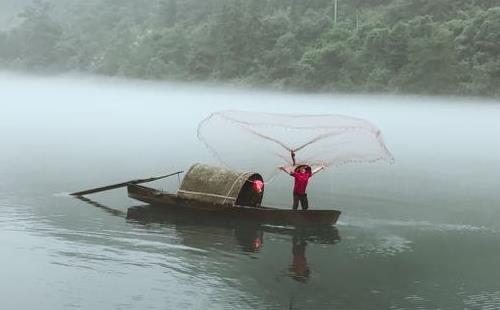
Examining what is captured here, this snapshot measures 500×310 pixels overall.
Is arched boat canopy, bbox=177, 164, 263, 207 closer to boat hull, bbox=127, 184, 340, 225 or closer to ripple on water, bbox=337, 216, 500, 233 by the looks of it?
boat hull, bbox=127, 184, 340, 225

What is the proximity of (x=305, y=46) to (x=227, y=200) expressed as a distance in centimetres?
8164

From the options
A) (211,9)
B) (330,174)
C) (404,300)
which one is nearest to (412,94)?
(211,9)

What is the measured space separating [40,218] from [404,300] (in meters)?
13.4

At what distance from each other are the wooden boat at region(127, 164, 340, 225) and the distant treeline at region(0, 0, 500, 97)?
68.7m

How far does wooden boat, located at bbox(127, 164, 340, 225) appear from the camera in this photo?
23281 mm

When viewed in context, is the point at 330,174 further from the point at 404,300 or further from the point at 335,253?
the point at 404,300

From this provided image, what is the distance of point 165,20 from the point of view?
437 feet

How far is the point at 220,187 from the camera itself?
24594mm

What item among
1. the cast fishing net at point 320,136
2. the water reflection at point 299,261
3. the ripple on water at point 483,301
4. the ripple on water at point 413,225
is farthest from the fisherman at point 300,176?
the ripple on water at point 483,301

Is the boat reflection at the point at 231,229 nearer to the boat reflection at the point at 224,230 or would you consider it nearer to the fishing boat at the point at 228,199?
the boat reflection at the point at 224,230

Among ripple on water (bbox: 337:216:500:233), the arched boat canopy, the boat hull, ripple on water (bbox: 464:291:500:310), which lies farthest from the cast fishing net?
ripple on water (bbox: 464:291:500:310)

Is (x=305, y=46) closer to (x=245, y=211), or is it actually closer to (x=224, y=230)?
(x=245, y=211)

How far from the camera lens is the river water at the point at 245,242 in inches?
671

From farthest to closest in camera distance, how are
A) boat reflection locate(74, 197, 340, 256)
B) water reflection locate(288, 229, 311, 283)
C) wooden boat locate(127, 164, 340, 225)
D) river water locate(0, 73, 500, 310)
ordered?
wooden boat locate(127, 164, 340, 225), boat reflection locate(74, 197, 340, 256), water reflection locate(288, 229, 311, 283), river water locate(0, 73, 500, 310)
